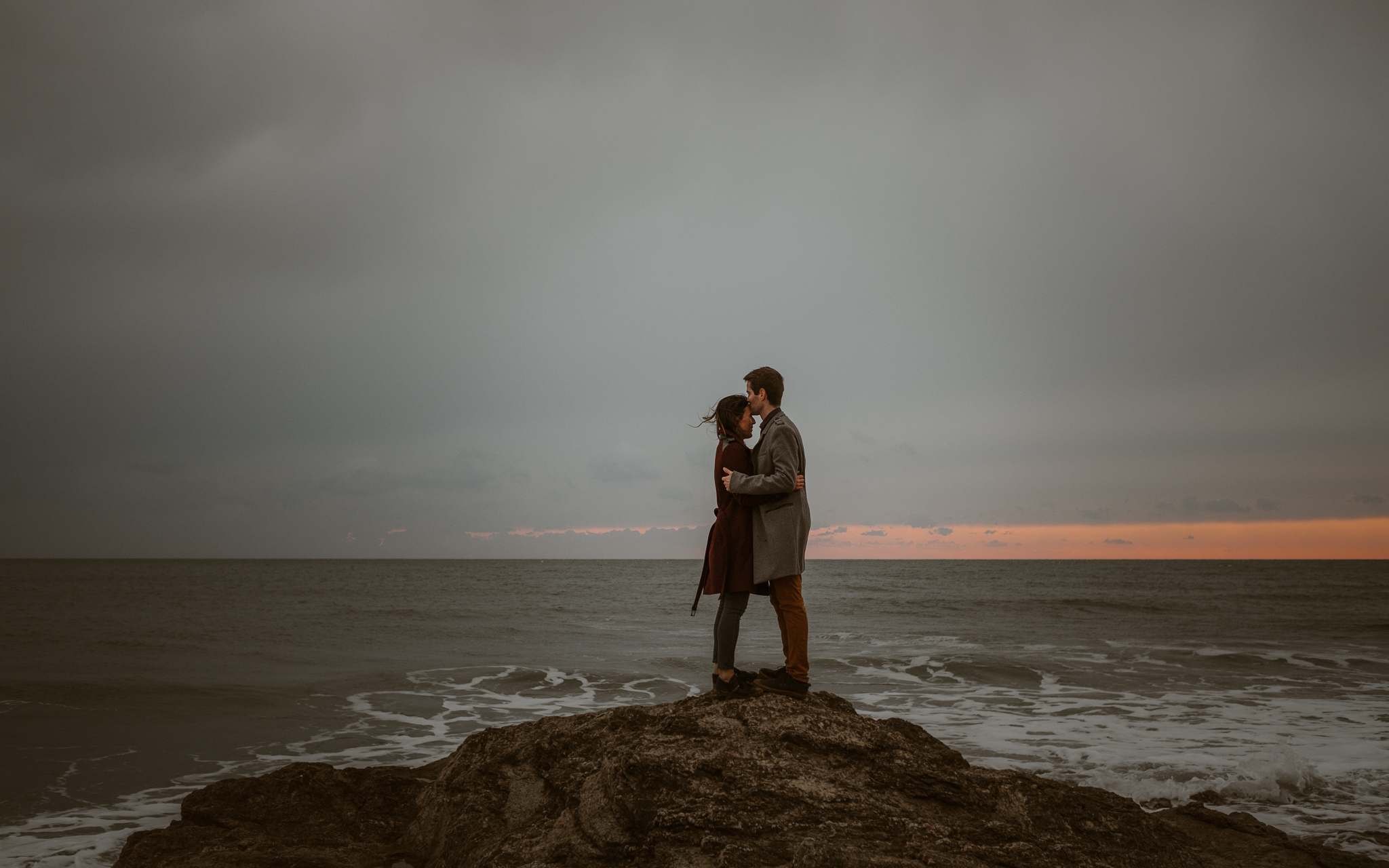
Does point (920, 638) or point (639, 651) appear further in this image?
point (920, 638)

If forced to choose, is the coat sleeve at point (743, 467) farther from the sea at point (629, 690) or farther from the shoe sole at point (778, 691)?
the sea at point (629, 690)

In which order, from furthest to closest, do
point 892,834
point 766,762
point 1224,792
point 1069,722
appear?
point 1069,722
point 1224,792
point 766,762
point 892,834

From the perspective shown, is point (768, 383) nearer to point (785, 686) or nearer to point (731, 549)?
point (731, 549)

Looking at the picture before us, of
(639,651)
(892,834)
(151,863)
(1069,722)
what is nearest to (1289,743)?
(1069,722)

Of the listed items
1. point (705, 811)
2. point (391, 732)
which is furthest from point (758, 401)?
point (391, 732)

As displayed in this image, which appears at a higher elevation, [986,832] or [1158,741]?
[986,832]

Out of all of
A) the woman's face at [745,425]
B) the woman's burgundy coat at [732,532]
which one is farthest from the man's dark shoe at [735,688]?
the woman's face at [745,425]

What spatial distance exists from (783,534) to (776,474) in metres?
0.40

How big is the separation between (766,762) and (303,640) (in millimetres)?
19083

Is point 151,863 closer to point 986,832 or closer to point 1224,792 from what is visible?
point 986,832

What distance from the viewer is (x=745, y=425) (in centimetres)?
528

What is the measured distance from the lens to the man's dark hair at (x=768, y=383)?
5223mm

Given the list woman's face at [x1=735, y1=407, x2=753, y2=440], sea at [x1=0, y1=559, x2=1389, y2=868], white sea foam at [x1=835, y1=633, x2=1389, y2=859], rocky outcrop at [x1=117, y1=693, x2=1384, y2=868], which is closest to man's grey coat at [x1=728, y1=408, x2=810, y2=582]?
woman's face at [x1=735, y1=407, x2=753, y2=440]

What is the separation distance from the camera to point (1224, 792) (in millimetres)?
6734
